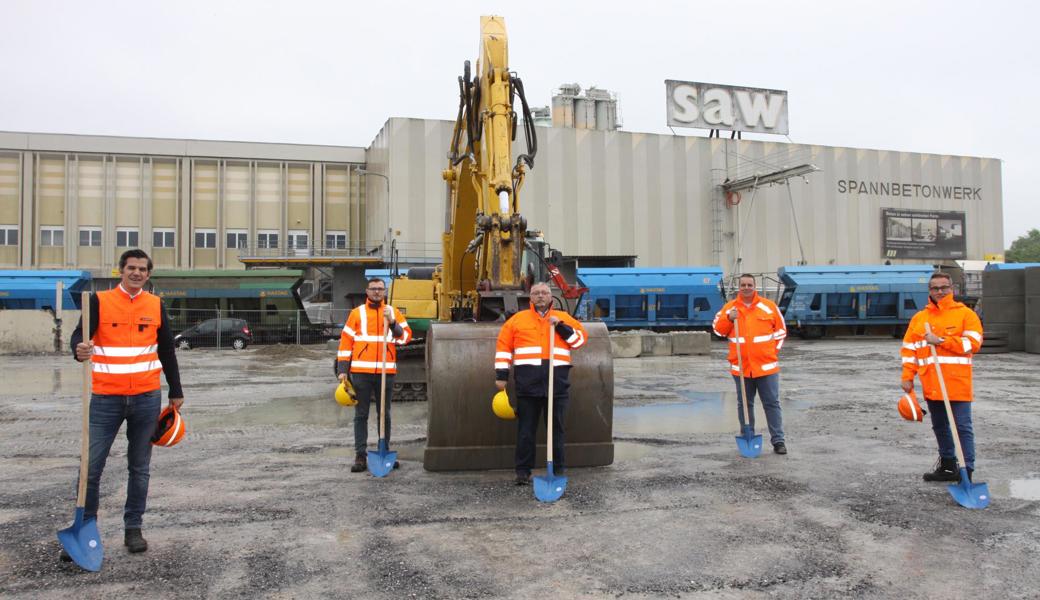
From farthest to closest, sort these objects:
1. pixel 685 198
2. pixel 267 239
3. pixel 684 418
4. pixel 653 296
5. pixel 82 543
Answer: pixel 267 239
pixel 685 198
pixel 653 296
pixel 684 418
pixel 82 543

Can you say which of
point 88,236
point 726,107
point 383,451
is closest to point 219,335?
point 88,236

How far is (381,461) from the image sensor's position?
7.11 meters

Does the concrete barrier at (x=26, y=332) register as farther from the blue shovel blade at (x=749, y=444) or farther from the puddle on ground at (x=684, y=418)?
the blue shovel blade at (x=749, y=444)

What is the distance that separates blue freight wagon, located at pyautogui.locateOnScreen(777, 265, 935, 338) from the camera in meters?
→ 32.0

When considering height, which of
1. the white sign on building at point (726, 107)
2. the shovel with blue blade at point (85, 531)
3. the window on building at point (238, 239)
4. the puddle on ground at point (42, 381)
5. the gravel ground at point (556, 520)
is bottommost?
the gravel ground at point (556, 520)

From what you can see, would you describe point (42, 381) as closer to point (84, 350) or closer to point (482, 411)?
point (482, 411)

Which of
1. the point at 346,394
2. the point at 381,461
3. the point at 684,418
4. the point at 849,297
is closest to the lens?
the point at 381,461

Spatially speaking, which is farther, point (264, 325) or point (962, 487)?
point (264, 325)

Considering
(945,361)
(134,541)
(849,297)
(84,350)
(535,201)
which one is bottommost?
(134,541)

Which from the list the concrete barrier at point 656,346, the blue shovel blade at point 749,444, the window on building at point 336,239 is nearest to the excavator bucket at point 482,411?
the blue shovel blade at point 749,444

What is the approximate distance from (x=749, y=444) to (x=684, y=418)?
8.99 feet

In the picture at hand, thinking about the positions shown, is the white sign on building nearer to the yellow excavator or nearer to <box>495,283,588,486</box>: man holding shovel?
the yellow excavator

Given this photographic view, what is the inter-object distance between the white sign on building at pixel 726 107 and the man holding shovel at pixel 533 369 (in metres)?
40.6

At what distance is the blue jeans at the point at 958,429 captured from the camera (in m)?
6.21
